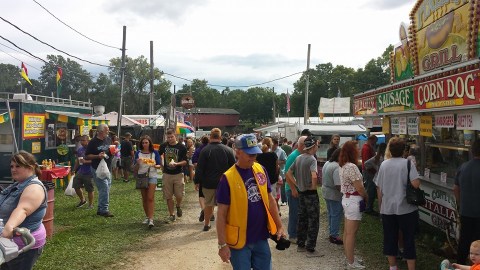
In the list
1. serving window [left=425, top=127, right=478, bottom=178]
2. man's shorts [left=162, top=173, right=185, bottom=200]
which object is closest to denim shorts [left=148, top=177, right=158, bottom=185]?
man's shorts [left=162, top=173, right=185, bottom=200]

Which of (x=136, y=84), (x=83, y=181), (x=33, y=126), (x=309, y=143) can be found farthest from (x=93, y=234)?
(x=136, y=84)

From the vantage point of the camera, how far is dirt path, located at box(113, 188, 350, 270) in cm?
608

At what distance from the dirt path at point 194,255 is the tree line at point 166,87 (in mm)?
53266

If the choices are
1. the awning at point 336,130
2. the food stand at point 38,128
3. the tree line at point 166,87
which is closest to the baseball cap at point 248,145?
the food stand at point 38,128

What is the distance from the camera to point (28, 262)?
12.4 ft

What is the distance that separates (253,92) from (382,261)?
82955 millimetres

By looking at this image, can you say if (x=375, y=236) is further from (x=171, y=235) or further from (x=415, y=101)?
(x=171, y=235)

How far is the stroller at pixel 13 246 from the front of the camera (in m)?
3.20

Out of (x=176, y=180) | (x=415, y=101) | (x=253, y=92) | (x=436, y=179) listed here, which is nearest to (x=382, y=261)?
(x=436, y=179)

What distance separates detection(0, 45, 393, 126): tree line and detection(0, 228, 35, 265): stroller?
187 feet

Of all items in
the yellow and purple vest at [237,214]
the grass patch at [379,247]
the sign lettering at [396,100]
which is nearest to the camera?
the yellow and purple vest at [237,214]

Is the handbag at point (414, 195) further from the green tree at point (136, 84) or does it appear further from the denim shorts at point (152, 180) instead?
the green tree at point (136, 84)

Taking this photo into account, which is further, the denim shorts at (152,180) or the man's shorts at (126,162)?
the man's shorts at (126,162)

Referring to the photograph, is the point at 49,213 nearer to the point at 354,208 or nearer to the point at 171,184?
the point at 171,184
